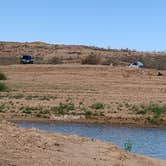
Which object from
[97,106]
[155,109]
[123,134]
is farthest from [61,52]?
[123,134]

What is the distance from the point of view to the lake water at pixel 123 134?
2228 centimetres

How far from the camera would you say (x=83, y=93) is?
4475 cm

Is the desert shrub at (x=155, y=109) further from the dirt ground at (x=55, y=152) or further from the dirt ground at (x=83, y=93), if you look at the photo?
the dirt ground at (x=55, y=152)

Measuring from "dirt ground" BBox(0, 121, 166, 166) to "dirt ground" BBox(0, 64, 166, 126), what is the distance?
14799 millimetres

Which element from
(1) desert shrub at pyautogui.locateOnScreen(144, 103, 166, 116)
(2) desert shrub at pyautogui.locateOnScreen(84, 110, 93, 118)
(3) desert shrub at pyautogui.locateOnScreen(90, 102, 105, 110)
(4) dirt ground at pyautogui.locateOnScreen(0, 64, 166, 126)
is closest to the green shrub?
(3) desert shrub at pyautogui.locateOnScreen(90, 102, 105, 110)

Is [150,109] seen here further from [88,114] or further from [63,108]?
[63,108]

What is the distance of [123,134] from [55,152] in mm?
12305

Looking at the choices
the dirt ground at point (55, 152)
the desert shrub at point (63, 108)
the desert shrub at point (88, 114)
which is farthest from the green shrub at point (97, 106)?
the dirt ground at point (55, 152)

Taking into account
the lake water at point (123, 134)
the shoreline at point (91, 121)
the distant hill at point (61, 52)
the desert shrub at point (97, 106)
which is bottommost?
the shoreline at point (91, 121)

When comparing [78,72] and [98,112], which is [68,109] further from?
[78,72]

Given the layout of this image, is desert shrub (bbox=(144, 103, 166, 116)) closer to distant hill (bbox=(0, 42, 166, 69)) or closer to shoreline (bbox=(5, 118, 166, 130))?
shoreline (bbox=(5, 118, 166, 130))

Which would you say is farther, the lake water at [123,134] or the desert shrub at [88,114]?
the desert shrub at [88,114]

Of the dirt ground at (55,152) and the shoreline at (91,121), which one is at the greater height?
the dirt ground at (55,152)

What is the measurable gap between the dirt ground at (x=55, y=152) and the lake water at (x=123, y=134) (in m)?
3.43
